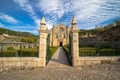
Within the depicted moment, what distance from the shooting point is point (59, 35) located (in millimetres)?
47875

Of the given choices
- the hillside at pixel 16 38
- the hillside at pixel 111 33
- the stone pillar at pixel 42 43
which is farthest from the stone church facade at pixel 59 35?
the stone pillar at pixel 42 43

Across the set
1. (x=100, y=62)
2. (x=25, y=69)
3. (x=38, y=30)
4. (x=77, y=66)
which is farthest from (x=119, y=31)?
(x=25, y=69)

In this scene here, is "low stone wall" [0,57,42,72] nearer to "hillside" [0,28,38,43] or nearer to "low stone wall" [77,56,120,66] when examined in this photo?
"low stone wall" [77,56,120,66]

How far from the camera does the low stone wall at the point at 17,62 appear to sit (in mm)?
7890

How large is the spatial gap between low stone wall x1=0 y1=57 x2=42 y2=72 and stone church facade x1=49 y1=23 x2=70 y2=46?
39.1 metres

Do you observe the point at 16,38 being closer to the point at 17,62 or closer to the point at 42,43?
the point at 17,62

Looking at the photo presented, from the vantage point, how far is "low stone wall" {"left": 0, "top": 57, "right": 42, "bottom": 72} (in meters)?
7.89

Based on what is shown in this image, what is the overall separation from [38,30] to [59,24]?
40362 millimetres

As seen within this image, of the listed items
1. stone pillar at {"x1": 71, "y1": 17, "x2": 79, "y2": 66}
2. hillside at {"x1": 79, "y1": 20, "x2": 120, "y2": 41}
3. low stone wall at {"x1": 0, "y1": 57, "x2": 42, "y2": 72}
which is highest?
hillside at {"x1": 79, "y1": 20, "x2": 120, "y2": 41}

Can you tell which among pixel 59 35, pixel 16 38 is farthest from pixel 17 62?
pixel 16 38

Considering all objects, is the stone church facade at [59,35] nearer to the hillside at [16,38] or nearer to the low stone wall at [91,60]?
the hillside at [16,38]

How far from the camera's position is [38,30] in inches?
332

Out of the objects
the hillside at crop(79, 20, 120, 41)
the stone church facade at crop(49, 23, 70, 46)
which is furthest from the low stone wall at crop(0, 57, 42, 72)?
the stone church facade at crop(49, 23, 70, 46)

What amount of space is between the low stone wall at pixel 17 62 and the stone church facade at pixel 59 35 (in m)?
39.1
